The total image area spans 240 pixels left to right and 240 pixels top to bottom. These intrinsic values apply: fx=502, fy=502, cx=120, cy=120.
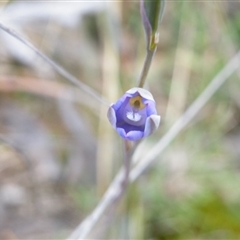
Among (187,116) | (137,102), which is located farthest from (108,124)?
(137,102)

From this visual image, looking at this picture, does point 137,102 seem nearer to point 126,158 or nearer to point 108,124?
point 126,158

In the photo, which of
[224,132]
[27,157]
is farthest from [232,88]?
[27,157]

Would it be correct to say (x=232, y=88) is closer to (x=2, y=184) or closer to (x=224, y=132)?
(x=224, y=132)

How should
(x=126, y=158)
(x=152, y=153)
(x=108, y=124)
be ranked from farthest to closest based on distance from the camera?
(x=108, y=124) → (x=152, y=153) → (x=126, y=158)

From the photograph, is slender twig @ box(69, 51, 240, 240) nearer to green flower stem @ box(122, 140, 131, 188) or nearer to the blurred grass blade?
green flower stem @ box(122, 140, 131, 188)

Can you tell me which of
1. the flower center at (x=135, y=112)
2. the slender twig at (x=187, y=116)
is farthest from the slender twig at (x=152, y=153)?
the flower center at (x=135, y=112)

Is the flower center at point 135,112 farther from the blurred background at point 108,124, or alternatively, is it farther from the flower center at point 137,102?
the blurred background at point 108,124

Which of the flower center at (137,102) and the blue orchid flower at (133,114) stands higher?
the flower center at (137,102)
